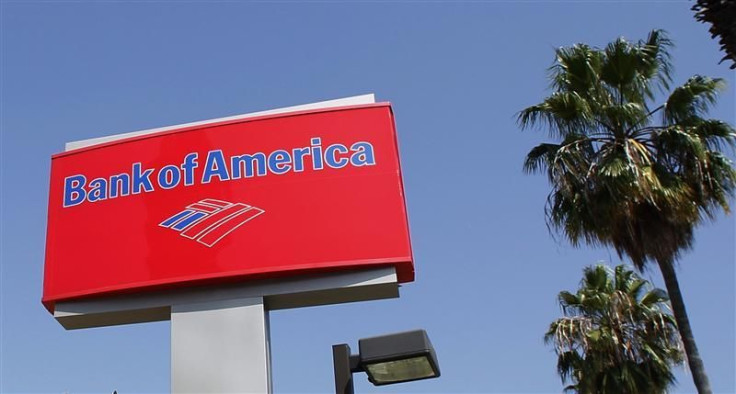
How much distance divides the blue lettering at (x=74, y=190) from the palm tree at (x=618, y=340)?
41.3ft

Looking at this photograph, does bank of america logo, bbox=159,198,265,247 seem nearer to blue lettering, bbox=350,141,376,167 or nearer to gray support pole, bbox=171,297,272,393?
gray support pole, bbox=171,297,272,393

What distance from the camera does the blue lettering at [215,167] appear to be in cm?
1302

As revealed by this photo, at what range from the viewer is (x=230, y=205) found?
41.7 feet

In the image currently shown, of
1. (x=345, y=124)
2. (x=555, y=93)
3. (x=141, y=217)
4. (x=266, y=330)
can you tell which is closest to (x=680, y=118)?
(x=555, y=93)

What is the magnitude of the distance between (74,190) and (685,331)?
10.4 m

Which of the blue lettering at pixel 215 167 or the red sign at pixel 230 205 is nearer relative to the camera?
the red sign at pixel 230 205

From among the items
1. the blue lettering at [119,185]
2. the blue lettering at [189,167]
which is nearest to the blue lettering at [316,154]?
the blue lettering at [189,167]

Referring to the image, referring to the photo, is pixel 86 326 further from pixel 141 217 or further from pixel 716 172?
pixel 716 172

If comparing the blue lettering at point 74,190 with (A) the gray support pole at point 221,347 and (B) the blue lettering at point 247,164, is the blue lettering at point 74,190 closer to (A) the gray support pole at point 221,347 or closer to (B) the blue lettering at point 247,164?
(B) the blue lettering at point 247,164

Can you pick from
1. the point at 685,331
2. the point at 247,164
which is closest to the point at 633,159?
the point at 685,331

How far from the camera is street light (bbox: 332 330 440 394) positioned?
616cm

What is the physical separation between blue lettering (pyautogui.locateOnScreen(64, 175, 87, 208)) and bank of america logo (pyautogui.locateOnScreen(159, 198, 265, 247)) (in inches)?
65.3

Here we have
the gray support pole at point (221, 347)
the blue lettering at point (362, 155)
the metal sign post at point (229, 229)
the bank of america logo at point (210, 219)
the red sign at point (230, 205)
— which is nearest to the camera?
the gray support pole at point (221, 347)

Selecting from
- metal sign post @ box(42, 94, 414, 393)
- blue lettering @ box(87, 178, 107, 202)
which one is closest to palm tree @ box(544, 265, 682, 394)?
metal sign post @ box(42, 94, 414, 393)
